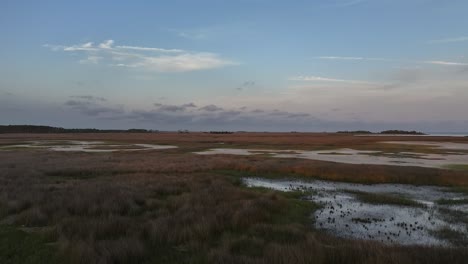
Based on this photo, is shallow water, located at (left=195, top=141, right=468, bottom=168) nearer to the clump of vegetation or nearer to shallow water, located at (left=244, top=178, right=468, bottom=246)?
shallow water, located at (left=244, top=178, right=468, bottom=246)

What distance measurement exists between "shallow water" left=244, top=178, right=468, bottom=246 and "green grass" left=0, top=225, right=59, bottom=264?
9.64 metres

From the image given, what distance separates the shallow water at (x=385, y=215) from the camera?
1452 centimetres

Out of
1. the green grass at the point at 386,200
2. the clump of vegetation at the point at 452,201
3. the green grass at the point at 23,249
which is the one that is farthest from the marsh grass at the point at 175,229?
the clump of vegetation at the point at 452,201

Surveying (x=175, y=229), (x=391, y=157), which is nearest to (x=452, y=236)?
(x=175, y=229)

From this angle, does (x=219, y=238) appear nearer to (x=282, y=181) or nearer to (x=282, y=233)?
(x=282, y=233)

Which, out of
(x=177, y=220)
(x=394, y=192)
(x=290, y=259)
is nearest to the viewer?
(x=290, y=259)

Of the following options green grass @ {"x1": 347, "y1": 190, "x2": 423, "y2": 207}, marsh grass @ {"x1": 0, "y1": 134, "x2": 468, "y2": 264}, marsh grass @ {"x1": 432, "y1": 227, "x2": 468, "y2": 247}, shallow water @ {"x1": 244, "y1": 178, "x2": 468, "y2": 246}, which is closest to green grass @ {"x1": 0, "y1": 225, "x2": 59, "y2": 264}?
marsh grass @ {"x1": 0, "y1": 134, "x2": 468, "y2": 264}

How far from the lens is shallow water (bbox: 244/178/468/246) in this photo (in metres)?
14.5

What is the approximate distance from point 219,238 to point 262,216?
→ 3.87 meters

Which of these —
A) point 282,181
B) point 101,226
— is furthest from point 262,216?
point 282,181

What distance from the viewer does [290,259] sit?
9328mm

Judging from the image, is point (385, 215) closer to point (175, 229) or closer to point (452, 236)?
point (452, 236)

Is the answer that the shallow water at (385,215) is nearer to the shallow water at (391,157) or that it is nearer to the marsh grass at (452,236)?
the marsh grass at (452,236)

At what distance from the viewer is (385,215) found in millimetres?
18312
